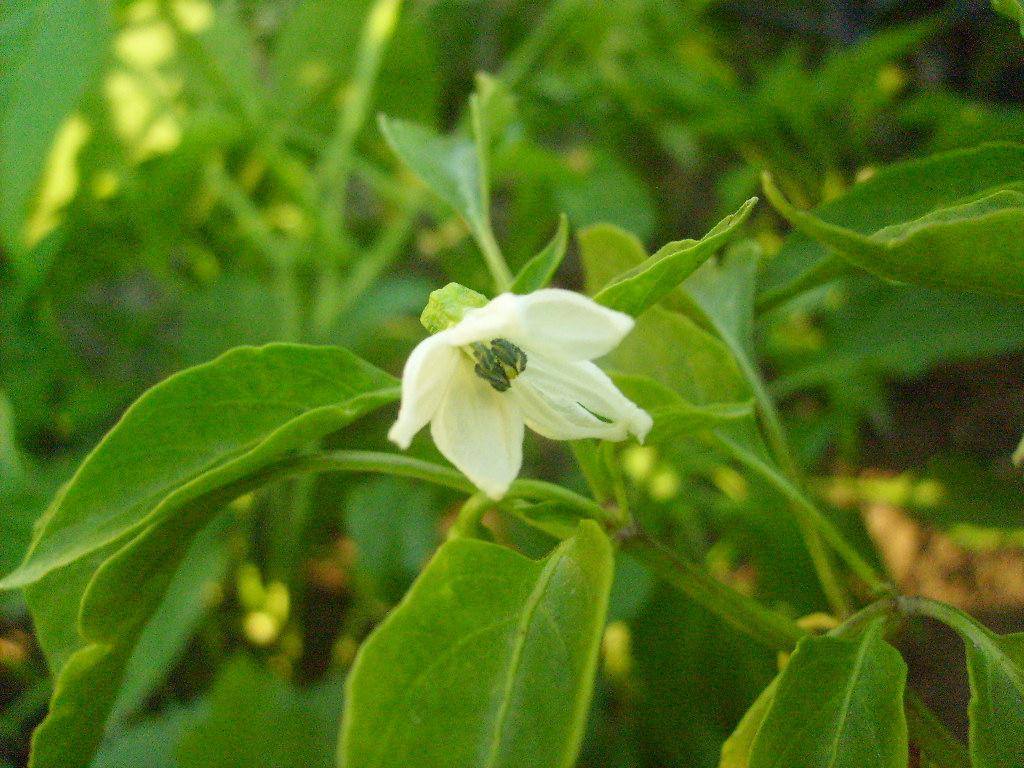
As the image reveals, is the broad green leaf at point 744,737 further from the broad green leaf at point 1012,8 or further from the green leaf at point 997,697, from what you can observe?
the broad green leaf at point 1012,8

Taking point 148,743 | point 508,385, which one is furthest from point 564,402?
point 148,743

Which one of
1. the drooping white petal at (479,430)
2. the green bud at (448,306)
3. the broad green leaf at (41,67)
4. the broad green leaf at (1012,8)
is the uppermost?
the broad green leaf at (41,67)

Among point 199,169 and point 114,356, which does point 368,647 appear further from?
point 114,356

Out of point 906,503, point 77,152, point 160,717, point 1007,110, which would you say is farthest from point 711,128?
point 160,717

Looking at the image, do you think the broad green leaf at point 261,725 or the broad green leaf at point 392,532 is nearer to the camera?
the broad green leaf at point 261,725

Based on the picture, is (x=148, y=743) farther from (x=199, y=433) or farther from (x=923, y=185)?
(x=923, y=185)

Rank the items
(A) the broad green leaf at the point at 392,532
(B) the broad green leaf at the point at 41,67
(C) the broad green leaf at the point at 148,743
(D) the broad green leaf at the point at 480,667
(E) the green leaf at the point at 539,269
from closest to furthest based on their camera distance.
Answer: (D) the broad green leaf at the point at 480,667, (E) the green leaf at the point at 539,269, (B) the broad green leaf at the point at 41,67, (C) the broad green leaf at the point at 148,743, (A) the broad green leaf at the point at 392,532

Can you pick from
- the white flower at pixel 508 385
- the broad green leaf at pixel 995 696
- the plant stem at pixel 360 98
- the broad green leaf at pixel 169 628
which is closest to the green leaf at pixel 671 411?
the white flower at pixel 508 385
